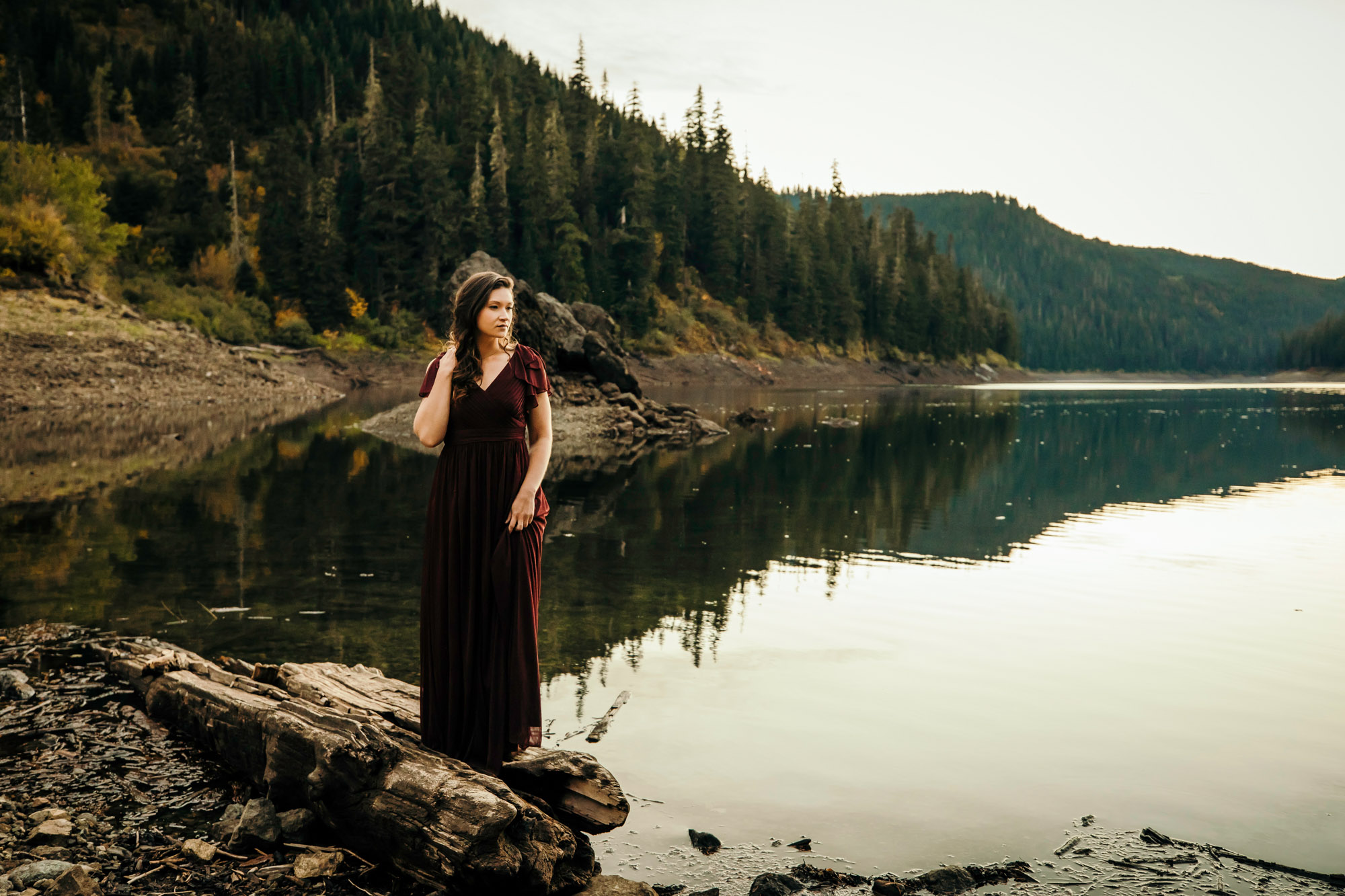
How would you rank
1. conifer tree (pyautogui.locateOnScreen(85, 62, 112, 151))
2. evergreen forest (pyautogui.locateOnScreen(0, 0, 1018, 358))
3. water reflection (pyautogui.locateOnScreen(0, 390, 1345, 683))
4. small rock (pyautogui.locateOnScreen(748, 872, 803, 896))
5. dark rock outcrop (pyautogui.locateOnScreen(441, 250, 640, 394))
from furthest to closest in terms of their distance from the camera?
conifer tree (pyautogui.locateOnScreen(85, 62, 112, 151)) < evergreen forest (pyautogui.locateOnScreen(0, 0, 1018, 358)) < dark rock outcrop (pyautogui.locateOnScreen(441, 250, 640, 394)) < water reflection (pyautogui.locateOnScreen(0, 390, 1345, 683)) < small rock (pyautogui.locateOnScreen(748, 872, 803, 896))

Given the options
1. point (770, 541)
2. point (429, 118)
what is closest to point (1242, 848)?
point (770, 541)

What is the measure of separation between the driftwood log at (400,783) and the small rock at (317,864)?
4.9 inches

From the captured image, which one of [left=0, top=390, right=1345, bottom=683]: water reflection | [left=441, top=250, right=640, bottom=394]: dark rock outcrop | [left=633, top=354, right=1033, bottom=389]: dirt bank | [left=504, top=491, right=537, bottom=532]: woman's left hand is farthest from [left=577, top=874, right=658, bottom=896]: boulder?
[left=633, top=354, right=1033, bottom=389]: dirt bank

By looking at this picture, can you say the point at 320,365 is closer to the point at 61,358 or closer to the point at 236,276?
the point at 236,276

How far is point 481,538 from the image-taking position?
17.9 feet

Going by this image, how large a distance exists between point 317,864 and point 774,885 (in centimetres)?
239

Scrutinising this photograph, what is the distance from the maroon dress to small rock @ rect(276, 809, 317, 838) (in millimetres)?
729

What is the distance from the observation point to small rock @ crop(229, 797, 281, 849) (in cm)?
505

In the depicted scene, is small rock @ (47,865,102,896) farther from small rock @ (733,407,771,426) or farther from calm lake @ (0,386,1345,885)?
small rock @ (733,407,771,426)

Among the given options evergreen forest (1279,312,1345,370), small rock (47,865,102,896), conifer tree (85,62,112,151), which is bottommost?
small rock (47,865,102,896)

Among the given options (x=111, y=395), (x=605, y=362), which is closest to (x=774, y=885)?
(x=605, y=362)

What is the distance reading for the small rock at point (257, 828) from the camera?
16.6ft

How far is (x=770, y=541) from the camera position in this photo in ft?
52.0

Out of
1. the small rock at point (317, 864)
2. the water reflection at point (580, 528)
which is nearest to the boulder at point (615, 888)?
the small rock at point (317, 864)
